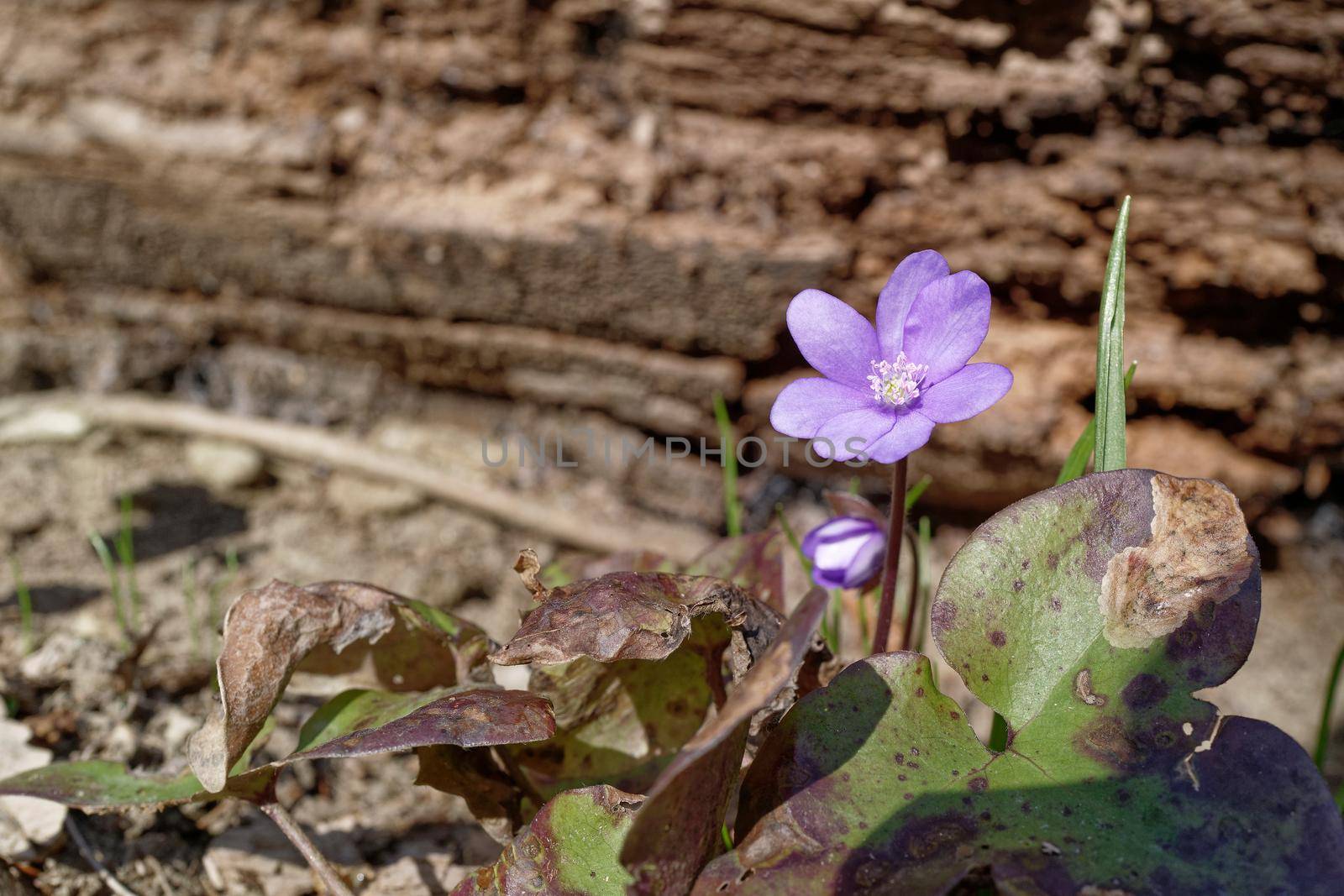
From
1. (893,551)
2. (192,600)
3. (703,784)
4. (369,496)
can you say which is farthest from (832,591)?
(369,496)

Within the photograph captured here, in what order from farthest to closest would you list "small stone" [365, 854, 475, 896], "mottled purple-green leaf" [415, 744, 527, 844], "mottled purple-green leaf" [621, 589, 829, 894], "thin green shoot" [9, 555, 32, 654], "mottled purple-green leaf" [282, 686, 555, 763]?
"thin green shoot" [9, 555, 32, 654] → "small stone" [365, 854, 475, 896] → "mottled purple-green leaf" [415, 744, 527, 844] → "mottled purple-green leaf" [282, 686, 555, 763] → "mottled purple-green leaf" [621, 589, 829, 894]

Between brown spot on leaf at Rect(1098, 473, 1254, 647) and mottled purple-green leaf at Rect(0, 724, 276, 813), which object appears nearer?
brown spot on leaf at Rect(1098, 473, 1254, 647)

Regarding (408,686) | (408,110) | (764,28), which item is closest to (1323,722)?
(408,686)

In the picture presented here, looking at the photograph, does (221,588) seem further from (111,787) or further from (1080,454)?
(1080,454)

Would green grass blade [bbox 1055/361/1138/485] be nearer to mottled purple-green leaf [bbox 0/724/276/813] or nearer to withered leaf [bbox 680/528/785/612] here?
withered leaf [bbox 680/528/785/612]

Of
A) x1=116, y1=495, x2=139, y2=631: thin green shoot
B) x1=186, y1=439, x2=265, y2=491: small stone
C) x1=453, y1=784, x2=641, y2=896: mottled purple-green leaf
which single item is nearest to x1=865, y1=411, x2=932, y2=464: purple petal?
x1=453, y1=784, x2=641, y2=896: mottled purple-green leaf

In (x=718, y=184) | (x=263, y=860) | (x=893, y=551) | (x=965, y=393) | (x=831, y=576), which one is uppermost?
(x=965, y=393)
